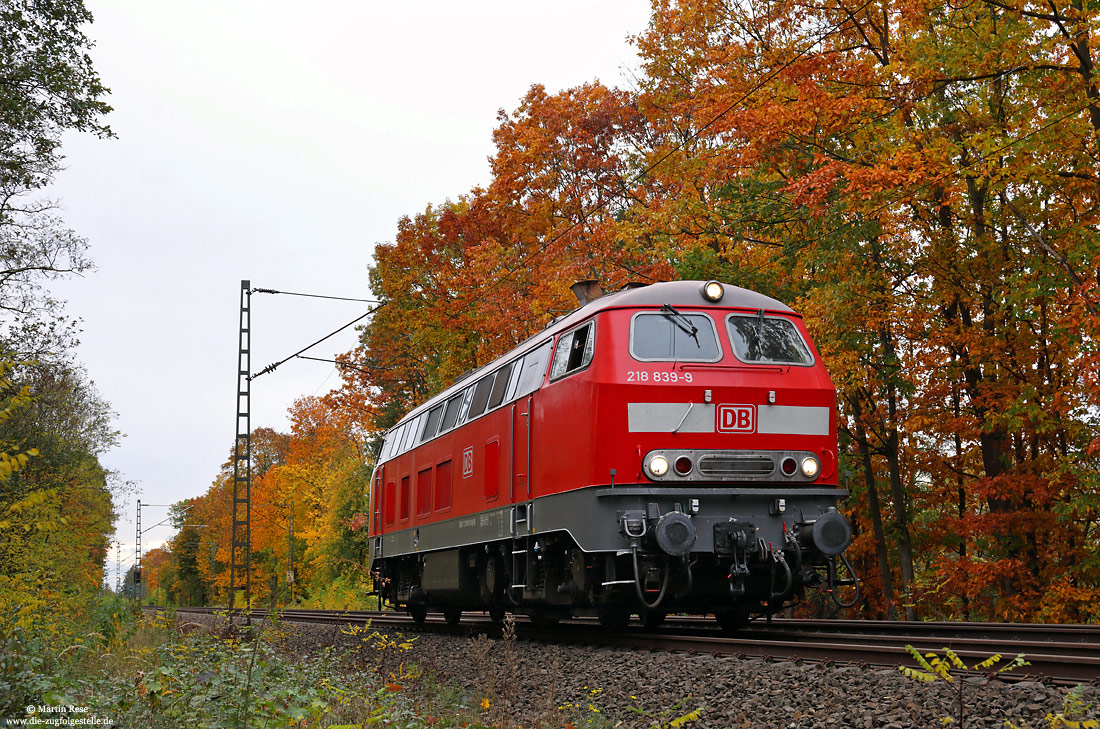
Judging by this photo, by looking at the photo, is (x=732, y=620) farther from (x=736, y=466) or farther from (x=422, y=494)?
(x=422, y=494)

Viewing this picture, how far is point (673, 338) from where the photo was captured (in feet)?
35.9

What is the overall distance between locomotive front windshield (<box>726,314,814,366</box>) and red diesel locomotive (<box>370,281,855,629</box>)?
2 centimetres

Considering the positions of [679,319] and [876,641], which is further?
[679,319]

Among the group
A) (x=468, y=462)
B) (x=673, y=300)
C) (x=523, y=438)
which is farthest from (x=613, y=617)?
(x=673, y=300)

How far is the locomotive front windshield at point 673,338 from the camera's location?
10.8 meters

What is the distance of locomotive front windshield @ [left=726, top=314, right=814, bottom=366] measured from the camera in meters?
11.0

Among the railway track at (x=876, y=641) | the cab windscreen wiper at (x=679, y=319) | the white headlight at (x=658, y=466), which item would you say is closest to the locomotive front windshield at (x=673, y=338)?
the cab windscreen wiper at (x=679, y=319)

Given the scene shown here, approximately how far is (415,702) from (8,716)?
11.8ft

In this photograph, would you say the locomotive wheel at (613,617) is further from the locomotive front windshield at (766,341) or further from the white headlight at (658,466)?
the locomotive front windshield at (766,341)

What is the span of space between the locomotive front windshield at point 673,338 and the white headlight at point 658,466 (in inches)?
43.3

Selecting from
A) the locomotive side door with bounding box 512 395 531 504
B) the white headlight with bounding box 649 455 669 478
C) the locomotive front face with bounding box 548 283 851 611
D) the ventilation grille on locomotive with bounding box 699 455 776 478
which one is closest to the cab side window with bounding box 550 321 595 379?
the locomotive front face with bounding box 548 283 851 611

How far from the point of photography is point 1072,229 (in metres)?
15.2

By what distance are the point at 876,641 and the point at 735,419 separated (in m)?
2.56

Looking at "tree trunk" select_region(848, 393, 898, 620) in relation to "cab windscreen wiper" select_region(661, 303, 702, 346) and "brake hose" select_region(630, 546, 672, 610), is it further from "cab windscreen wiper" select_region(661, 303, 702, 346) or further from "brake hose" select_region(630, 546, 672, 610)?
"brake hose" select_region(630, 546, 672, 610)
